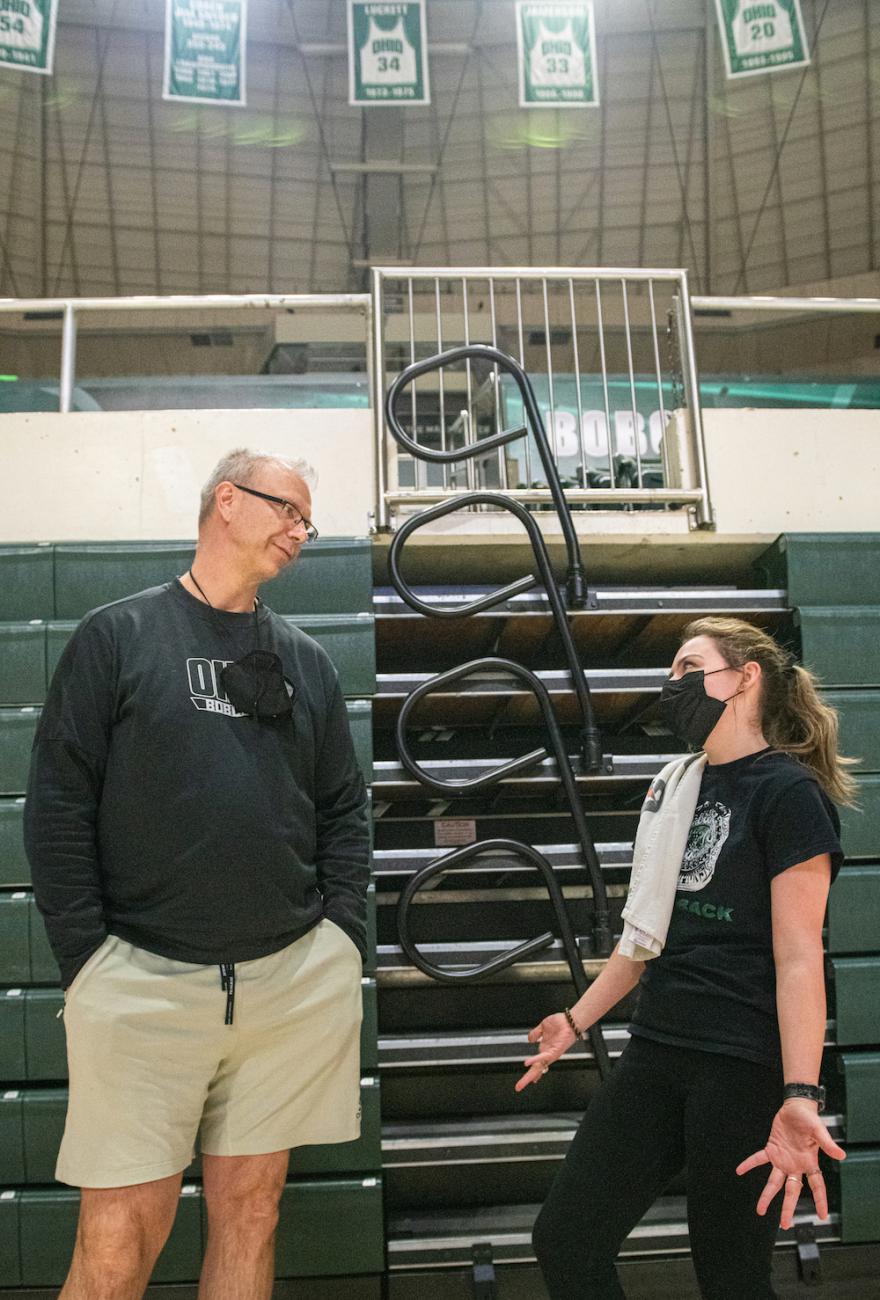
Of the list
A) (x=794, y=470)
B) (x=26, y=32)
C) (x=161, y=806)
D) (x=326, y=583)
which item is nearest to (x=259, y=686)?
(x=161, y=806)

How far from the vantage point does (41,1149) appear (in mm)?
3016

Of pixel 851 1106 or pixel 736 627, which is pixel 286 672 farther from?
pixel 851 1106

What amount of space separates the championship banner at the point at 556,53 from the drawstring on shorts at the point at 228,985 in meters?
7.01

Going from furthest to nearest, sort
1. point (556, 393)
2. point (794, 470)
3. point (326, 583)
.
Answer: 1. point (556, 393)
2. point (794, 470)
3. point (326, 583)

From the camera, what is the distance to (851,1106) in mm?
3211

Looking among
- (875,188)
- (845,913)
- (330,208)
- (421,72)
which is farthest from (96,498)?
(875,188)

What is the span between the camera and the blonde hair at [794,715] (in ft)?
6.75

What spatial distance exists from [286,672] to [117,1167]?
3.35ft

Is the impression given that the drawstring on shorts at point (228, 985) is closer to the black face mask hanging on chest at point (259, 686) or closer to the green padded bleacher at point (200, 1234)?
the black face mask hanging on chest at point (259, 686)

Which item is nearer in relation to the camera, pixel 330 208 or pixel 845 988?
pixel 845 988

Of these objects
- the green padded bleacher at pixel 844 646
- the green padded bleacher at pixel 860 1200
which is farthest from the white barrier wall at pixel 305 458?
the green padded bleacher at pixel 860 1200

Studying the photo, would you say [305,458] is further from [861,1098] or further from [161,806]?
[861,1098]

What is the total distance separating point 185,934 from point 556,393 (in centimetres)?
747

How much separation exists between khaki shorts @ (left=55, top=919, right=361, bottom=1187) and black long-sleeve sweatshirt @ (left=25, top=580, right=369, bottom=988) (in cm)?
6
